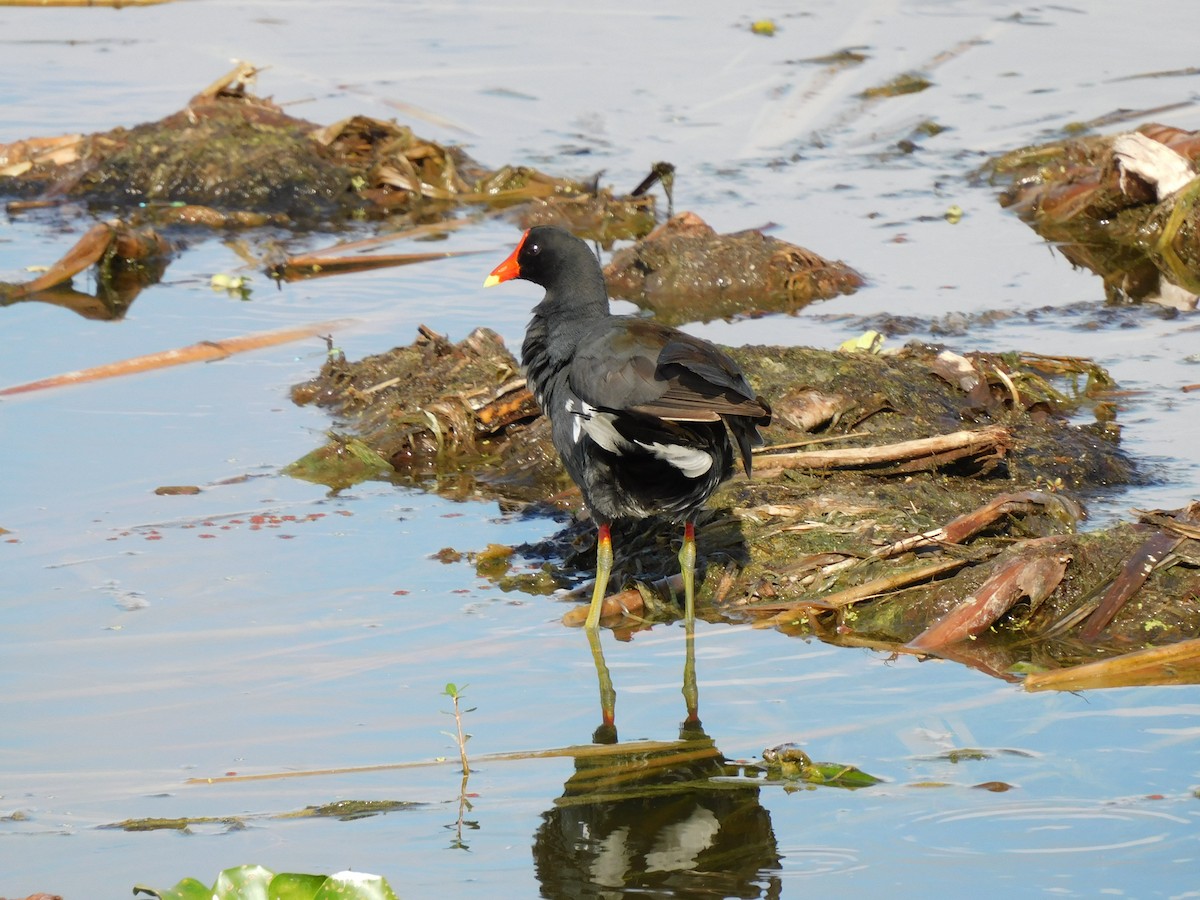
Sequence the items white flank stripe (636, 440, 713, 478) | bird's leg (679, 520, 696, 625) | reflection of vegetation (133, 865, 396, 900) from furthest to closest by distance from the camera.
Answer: bird's leg (679, 520, 696, 625), white flank stripe (636, 440, 713, 478), reflection of vegetation (133, 865, 396, 900)

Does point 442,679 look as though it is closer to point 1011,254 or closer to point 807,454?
point 807,454

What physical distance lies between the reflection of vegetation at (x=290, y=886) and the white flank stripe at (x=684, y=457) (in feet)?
5.30

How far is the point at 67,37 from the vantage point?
12828 millimetres

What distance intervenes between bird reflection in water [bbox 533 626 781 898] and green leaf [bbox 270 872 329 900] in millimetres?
540

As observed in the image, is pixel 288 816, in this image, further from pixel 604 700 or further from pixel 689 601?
pixel 689 601

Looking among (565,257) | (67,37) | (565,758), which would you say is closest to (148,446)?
(565,257)

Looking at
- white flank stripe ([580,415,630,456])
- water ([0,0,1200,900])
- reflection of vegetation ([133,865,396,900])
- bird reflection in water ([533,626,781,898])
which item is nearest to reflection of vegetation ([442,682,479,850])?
water ([0,0,1200,900])

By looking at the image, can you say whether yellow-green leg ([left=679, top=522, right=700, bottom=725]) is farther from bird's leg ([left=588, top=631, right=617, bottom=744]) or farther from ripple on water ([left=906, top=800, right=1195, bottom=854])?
ripple on water ([left=906, top=800, right=1195, bottom=854])

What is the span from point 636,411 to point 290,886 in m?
1.55

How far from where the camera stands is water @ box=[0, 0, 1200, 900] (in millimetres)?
3135

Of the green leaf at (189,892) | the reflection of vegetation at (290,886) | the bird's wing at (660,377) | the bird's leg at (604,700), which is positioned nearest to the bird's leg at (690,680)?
the bird's leg at (604,700)

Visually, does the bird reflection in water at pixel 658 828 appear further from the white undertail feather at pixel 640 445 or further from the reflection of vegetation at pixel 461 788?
the white undertail feather at pixel 640 445

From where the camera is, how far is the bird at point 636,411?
381 centimetres

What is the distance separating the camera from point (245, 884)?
2.63 m
